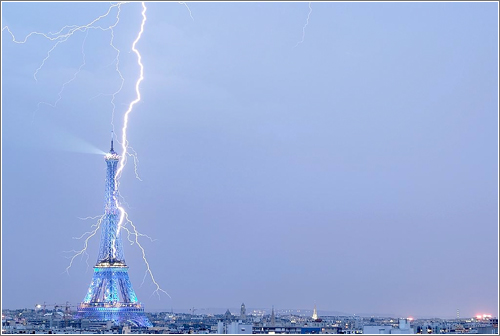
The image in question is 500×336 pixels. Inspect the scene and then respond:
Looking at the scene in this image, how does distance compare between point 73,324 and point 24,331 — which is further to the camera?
point 73,324

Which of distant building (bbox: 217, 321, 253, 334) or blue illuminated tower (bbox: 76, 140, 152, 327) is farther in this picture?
blue illuminated tower (bbox: 76, 140, 152, 327)

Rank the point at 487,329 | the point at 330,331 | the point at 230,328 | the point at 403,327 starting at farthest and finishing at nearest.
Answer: the point at 330,331 < the point at 487,329 < the point at 230,328 < the point at 403,327

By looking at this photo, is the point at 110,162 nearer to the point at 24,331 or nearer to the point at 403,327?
the point at 24,331

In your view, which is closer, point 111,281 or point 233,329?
point 233,329

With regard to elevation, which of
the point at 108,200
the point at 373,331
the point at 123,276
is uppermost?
the point at 108,200

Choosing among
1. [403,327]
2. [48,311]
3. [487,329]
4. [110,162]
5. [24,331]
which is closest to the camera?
[403,327]

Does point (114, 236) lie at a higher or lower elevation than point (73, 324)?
higher

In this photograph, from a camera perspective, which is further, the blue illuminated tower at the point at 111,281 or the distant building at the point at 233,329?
the blue illuminated tower at the point at 111,281

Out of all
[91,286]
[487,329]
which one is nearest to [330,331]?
[487,329]
